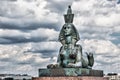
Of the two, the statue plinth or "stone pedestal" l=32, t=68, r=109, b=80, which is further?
the statue plinth

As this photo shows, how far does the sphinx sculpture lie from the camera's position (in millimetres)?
29156

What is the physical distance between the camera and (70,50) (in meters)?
29.4

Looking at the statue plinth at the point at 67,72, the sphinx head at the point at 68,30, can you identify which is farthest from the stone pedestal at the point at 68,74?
the sphinx head at the point at 68,30

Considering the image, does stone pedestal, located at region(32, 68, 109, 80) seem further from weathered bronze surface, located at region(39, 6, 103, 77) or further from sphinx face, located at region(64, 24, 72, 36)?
sphinx face, located at region(64, 24, 72, 36)

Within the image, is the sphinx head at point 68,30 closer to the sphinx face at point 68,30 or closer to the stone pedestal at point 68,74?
the sphinx face at point 68,30

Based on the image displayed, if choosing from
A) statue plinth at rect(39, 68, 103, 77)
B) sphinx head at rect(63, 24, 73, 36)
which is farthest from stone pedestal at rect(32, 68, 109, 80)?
sphinx head at rect(63, 24, 73, 36)

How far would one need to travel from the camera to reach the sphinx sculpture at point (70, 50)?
2916cm

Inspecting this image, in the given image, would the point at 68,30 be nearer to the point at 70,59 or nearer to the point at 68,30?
the point at 68,30

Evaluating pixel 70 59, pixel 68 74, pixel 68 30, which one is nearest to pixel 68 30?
pixel 68 30

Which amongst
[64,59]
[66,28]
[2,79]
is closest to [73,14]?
[66,28]

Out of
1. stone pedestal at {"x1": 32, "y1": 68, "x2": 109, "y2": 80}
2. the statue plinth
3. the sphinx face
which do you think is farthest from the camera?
the sphinx face

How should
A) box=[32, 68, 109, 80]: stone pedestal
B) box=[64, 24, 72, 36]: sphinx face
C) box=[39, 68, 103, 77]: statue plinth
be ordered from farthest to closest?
box=[64, 24, 72, 36]: sphinx face
box=[39, 68, 103, 77]: statue plinth
box=[32, 68, 109, 80]: stone pedestal

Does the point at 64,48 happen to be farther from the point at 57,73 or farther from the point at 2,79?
the point at 2,79

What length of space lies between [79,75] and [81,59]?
182cm
